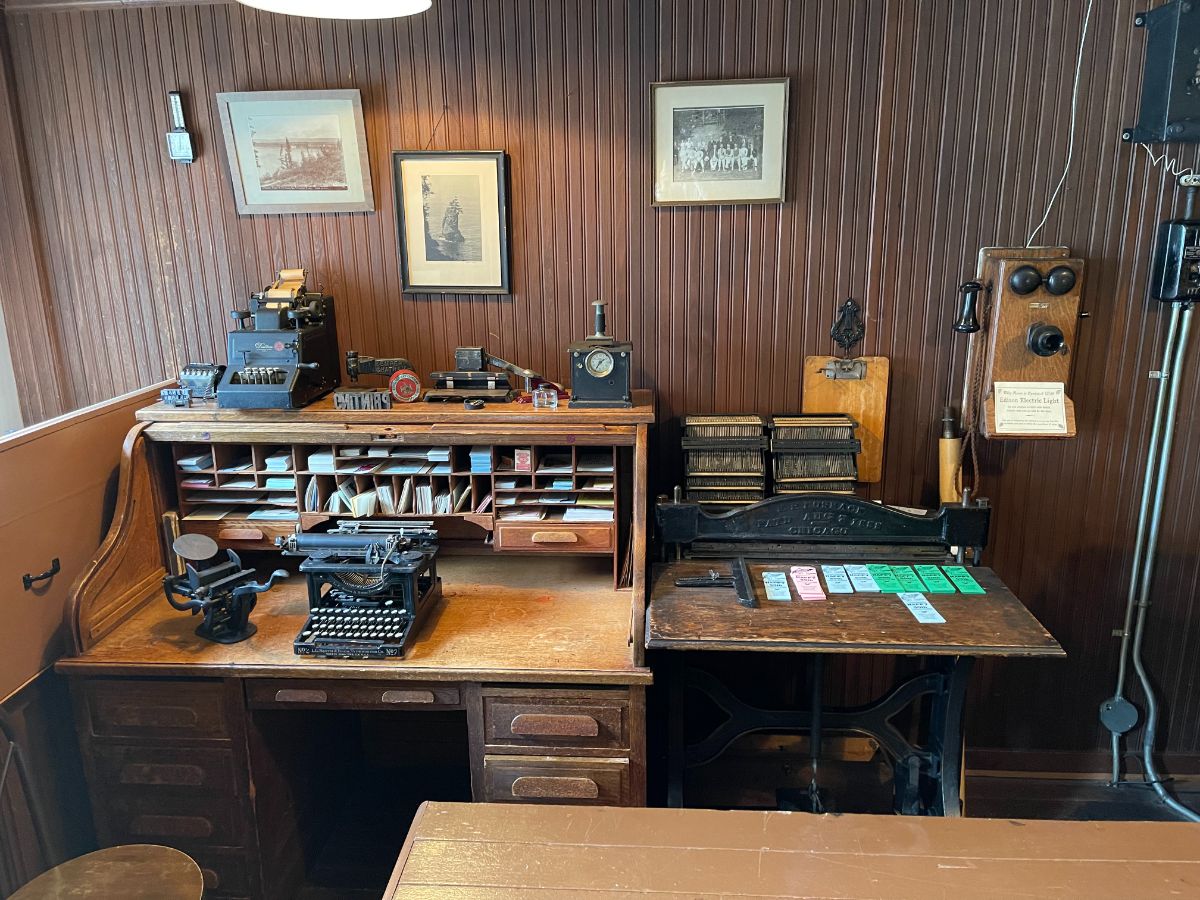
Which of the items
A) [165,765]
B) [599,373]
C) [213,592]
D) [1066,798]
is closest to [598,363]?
[599,373]

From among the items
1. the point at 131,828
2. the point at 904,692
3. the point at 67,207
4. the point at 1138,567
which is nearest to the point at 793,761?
the point at 904,692

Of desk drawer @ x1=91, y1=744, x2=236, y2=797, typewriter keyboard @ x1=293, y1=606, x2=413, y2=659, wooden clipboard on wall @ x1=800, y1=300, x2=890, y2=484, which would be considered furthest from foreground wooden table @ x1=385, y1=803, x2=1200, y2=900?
wooden clipboard on wall @ x1=800, y1=300, x2=890, y2=484

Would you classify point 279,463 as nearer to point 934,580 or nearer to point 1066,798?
point 934,580

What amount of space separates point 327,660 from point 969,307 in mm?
2114

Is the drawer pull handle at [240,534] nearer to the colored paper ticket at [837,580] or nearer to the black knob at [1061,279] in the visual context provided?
the colored paper ticket at [837,580]

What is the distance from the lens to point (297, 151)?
2654mm

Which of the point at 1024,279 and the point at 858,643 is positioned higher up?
the point at 1024,279

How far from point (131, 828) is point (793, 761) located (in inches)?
82.9

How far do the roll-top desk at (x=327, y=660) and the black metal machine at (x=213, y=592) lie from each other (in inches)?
2.1

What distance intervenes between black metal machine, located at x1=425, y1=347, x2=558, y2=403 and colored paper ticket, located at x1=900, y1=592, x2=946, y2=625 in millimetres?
1190

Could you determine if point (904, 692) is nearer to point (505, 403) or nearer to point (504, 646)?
point (504, 646)

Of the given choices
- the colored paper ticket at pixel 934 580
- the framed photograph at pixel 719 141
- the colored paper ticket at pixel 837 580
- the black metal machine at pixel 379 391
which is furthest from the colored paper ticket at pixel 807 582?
the black metal machine at pixel 379 391

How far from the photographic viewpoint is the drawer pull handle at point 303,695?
2.19 metres

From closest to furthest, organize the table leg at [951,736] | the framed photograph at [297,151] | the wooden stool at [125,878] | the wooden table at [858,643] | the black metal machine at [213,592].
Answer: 1. the wooden stool at [125,878]
2. the wooden table at [858,643]
3. the black metal machine at [213,592]
4. the table leg at [951,736]
5. the framed photograph at [297,151]
